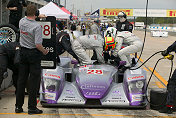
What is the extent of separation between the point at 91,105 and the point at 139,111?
0.92 meters

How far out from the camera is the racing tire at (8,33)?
28.8 feet

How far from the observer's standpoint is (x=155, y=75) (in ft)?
37.2

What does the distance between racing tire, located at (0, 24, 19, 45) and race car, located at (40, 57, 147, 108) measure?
7.43ft

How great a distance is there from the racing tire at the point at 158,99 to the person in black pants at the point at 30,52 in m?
2.17

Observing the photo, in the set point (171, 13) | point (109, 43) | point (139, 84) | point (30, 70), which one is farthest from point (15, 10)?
point (171, 13)

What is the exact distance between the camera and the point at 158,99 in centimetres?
659

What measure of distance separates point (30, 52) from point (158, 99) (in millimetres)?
2599

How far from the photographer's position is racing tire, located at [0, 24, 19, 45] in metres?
8.79

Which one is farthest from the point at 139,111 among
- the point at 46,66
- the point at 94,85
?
the point at 46,66

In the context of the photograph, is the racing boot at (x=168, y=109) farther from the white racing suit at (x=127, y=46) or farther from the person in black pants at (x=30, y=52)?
the person in black pants at (x=30, y=52)

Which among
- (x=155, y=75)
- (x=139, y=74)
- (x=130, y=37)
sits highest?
(x=130, y=37)

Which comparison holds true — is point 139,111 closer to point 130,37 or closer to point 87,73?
point 87,73

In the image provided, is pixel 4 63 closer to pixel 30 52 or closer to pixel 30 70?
pixel 30 70

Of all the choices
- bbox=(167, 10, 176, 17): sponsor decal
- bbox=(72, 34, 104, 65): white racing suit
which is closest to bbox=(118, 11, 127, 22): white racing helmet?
bbox=(72, 34, 104, 65): white racing suit
